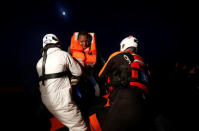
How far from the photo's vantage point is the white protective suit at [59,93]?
935mm

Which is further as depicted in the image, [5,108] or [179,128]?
[179,128]

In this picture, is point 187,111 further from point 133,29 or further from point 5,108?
point 5,108

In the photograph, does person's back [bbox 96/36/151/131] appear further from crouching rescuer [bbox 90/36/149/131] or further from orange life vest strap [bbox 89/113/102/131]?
orange life vest strap [bbox 89/113/102/131]

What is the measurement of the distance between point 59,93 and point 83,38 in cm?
113

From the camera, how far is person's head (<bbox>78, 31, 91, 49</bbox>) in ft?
5.18

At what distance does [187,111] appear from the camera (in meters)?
1.55

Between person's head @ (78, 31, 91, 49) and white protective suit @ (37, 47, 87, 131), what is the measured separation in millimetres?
676

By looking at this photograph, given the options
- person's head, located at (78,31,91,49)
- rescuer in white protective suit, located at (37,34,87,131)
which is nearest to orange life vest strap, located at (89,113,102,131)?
rescuer in white protective suit, located at (37,34,87,131)

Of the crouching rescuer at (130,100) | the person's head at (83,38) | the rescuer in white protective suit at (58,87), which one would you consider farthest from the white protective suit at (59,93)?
the person's head at (83,38)

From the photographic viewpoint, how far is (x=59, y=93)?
948 millimetres

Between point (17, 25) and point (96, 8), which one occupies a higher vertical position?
point (96, 8)

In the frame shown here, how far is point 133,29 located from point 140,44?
0.50m

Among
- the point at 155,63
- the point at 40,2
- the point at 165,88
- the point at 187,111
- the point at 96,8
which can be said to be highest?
the point at 96,8

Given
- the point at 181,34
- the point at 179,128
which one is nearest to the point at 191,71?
the point at 181,34
